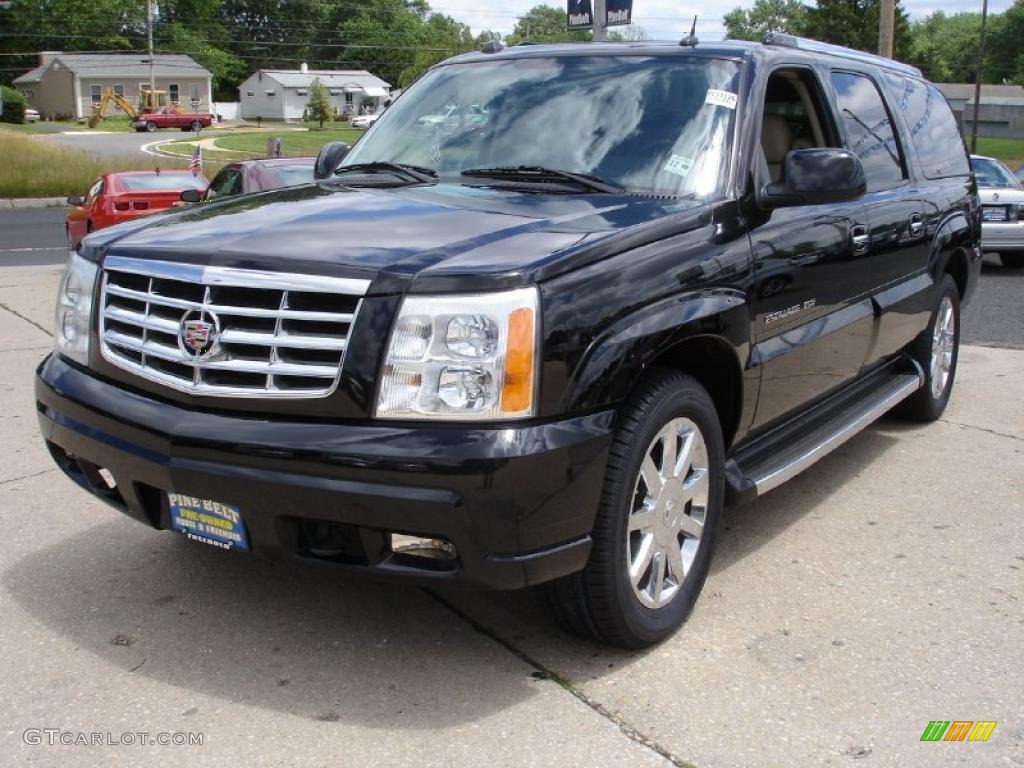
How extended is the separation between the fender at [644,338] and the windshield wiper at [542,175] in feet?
2.03

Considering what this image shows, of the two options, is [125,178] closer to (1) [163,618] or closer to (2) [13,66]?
(1) [163,618]

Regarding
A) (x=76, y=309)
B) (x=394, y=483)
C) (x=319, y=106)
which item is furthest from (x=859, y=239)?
(x=319, y=106)

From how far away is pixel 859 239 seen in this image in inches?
191

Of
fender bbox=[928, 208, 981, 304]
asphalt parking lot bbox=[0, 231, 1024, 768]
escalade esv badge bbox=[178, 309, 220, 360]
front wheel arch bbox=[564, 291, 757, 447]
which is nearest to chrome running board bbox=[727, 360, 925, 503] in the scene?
front wheel arch bbox=[564, 291, 757, 447]

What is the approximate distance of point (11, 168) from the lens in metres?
28.5

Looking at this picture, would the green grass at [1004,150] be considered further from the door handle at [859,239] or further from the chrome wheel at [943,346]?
the door handle at [859,239]

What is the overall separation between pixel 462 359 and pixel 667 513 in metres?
0.99

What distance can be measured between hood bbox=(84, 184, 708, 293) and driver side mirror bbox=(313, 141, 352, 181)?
99 centimetres

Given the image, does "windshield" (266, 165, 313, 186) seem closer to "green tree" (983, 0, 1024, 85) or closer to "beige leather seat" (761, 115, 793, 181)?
"beige leather seat" (761, 115, 793, 181)

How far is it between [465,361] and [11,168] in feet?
95.3

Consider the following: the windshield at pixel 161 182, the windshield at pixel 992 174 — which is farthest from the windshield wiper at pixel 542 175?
the windshield at pixel 992 174

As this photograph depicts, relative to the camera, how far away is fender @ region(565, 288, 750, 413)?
3.13 meters

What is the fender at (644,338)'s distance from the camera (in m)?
3.13

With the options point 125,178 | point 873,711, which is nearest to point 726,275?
point 873,711
